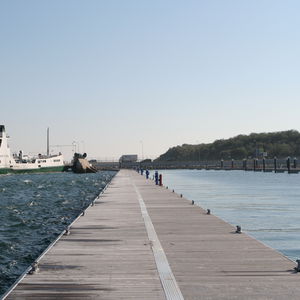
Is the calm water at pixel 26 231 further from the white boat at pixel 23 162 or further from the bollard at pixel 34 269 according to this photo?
the white boat at pixel 23 162

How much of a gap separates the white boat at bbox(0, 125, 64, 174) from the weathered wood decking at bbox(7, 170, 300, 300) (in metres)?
120

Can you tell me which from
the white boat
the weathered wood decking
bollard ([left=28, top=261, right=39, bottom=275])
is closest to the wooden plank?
the weathered wood decking

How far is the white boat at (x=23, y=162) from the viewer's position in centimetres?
13738

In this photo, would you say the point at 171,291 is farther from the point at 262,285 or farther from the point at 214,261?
the point at 214,261

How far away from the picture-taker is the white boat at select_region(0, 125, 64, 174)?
137 metres

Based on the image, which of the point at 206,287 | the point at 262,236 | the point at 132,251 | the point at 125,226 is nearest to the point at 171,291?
the point at 206,287

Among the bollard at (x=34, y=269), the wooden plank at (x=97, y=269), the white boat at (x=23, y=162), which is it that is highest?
the white boat at (x=23, y=162)

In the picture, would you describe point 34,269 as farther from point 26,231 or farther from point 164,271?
point 26,231

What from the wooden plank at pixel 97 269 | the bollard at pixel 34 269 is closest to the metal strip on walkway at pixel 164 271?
the wooden plank at pixel 97 269

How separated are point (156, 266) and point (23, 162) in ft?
480

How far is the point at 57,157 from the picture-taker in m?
175

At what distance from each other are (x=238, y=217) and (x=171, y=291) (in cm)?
2026

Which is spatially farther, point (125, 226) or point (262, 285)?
point (125, 226)

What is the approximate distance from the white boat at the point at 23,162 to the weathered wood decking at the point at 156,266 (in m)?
120
